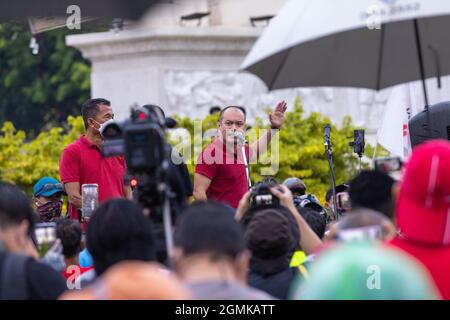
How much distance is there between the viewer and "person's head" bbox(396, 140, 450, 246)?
5.55 m

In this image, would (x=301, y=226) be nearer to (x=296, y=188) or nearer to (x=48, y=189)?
(x=48, y=189)

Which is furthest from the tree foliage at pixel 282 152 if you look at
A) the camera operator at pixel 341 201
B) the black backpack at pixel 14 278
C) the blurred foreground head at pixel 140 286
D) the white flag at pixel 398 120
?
the blurred foreground head at pixel 140 286

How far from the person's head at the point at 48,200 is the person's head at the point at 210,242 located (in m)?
5.58

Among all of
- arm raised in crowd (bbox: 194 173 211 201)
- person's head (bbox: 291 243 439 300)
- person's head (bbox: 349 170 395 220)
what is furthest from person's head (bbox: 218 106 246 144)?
person's head (bbox: 291 243 439 300)

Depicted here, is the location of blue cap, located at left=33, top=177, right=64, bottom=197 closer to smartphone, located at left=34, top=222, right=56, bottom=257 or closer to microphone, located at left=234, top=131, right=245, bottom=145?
microphone, located at left=234, top=131, right=245, bottom=145

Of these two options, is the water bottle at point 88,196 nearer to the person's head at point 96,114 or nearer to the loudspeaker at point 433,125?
the person's head at point 96,114

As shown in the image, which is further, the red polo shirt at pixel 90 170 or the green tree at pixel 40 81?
the green tree at pixel 40 81

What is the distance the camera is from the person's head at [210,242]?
17.0 ft

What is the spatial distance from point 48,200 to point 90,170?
2.51ft

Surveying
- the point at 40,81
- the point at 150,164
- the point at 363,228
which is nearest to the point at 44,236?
the point at 150,164

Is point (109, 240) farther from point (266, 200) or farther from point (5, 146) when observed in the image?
point (5, 146)

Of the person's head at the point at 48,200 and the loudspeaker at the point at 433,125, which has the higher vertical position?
the loudspeaker at the point at 433,125

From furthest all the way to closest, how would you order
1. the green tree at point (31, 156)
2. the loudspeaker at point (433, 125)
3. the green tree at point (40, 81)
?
1. the green tree at point (40, 81)
2. the green tree at point (31, 156)
3. the loudspeaker at point (433, 125)

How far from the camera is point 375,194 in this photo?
6121 mm
